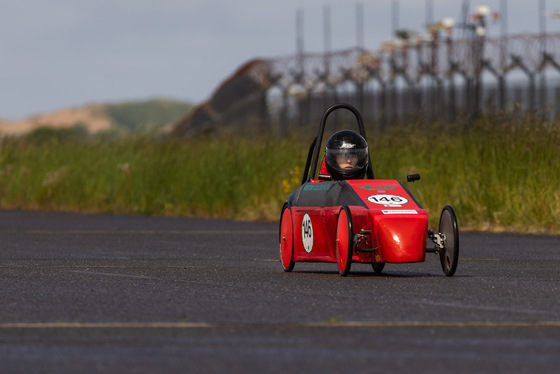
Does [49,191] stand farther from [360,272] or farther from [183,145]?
[360,272]

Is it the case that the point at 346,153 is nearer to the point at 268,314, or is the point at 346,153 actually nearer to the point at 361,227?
the point at 361,227

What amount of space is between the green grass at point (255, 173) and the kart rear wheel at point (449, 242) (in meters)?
7.15

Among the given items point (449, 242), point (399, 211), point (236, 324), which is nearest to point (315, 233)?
point (399, 211)

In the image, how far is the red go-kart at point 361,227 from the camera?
10375mm

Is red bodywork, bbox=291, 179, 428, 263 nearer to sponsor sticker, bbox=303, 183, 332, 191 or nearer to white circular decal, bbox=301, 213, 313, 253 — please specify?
white circular decal, bbox=301, 213, 313, 253

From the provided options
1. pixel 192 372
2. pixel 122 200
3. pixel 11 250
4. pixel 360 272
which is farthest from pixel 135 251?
pixel 122 200

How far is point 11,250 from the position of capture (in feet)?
48.4

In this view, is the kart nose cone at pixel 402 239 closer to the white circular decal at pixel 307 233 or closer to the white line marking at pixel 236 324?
the white circular decal at pixel 307 233

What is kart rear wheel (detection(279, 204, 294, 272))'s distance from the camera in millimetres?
11594

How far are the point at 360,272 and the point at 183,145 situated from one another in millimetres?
17373

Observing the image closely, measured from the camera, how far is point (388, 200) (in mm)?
10703

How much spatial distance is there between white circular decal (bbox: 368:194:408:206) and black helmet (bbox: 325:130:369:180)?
93 cm

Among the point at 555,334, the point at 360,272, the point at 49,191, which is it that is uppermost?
the point at 555,334

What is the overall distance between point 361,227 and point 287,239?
1.28 metres
